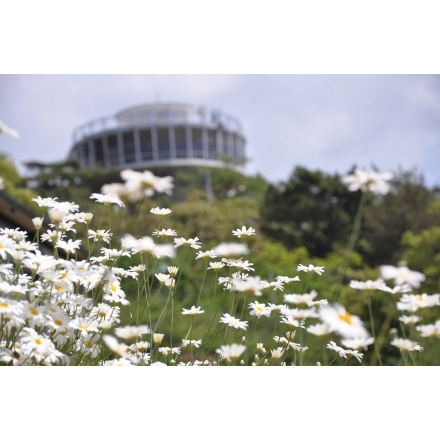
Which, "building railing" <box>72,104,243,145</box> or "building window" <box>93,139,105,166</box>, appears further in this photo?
"building window" <box>93,139,105,166</box>

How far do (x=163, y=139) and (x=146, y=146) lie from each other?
2.35 ft

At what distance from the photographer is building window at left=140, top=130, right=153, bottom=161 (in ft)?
77.3

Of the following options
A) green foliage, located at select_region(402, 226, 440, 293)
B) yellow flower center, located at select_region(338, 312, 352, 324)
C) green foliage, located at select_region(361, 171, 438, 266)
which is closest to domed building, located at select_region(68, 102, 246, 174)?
green foliage, located at select_region(361, 171, 438, 266)

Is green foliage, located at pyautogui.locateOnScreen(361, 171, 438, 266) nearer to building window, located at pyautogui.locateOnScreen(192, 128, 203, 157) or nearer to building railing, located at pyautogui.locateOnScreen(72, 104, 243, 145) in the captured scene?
building railing, located at pyautogui.locateOnScreen(72, 104, 243, 145)

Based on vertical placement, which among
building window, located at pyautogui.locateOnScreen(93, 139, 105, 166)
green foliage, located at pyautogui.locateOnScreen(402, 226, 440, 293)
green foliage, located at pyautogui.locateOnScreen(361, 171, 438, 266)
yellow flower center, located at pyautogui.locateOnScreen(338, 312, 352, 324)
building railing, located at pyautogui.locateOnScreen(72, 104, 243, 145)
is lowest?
yellow flower center, located at pyautogui.locateOnScreen(338, 312, 352, 324)

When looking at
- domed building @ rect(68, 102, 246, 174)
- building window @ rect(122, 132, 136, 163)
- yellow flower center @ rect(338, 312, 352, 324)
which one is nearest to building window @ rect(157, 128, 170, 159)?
domed building @ rect(68, 102, 246, 174)

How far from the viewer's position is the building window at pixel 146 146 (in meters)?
23.6

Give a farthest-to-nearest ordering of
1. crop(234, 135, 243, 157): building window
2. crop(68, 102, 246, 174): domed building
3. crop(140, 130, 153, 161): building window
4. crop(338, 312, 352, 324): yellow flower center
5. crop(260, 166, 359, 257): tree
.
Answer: crop(140, 130, 153, 161): building window → crop(234, 135, 243, 157): building window → crop(68, 102, 246, 174): domed building → crop(260, 166, 359, 257): tree → crop(338, 312, 352, 324): yellow flower center

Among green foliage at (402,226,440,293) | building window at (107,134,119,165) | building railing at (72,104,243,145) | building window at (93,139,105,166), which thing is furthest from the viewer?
building window at (107,134,119,165)

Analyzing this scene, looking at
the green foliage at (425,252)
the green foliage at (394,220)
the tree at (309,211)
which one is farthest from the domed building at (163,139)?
the green foliage at (425,252)

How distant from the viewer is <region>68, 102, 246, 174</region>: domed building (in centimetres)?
2166

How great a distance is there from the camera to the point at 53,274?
142 centimetres

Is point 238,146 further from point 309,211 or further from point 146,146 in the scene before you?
point 309,211

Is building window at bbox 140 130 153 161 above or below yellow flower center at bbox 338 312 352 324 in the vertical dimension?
above
